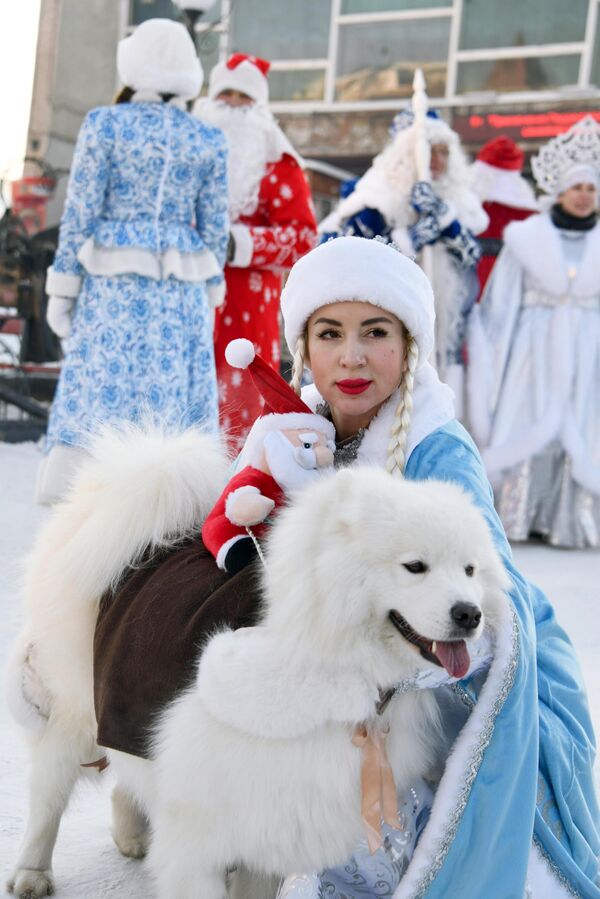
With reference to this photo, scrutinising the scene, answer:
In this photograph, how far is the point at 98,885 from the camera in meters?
1.87

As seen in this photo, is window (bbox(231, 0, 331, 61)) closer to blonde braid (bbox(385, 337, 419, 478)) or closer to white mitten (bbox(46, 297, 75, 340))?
white mitten (bbox(46, 297, 75, 340))

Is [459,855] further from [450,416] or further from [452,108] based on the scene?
[452,108]

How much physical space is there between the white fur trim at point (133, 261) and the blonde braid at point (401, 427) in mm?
2510

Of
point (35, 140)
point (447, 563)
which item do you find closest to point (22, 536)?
point (447, 563)

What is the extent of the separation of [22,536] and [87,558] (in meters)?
2.82

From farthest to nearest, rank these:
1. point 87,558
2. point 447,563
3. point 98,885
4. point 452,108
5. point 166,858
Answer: point 452,108 → point 98,885 → point 87,558 → point 166,858 → point 447,563

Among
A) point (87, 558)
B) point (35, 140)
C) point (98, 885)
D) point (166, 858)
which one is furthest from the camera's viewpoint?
point (35, 140)

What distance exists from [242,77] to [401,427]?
3.89 m

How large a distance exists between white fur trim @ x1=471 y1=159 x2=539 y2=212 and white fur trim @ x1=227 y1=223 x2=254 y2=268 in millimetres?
2462

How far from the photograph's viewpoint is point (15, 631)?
3.18m

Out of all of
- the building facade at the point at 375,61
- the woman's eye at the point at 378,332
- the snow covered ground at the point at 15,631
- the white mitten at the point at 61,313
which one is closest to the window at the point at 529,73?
the building facade at the point at 375,61

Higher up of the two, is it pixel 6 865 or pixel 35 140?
pixel 35 140

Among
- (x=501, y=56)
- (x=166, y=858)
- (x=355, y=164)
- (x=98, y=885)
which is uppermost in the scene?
(x=501, y=56)

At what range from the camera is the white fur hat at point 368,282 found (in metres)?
1.81
